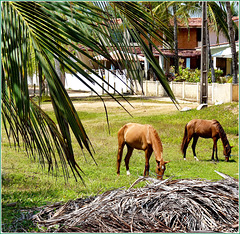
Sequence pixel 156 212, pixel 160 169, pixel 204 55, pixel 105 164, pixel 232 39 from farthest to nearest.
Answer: pixel 232 39
pixel 204 55
pixel 105 164
pixel 160 169
pixel 156 212

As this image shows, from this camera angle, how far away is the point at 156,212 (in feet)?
12.1

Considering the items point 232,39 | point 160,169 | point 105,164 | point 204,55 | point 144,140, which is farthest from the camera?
point 232,39

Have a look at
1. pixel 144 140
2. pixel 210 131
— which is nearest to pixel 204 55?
pixel 210 131

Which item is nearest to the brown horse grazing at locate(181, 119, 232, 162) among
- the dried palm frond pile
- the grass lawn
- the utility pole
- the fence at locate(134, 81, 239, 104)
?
the grass lawn

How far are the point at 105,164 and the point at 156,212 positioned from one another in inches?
149

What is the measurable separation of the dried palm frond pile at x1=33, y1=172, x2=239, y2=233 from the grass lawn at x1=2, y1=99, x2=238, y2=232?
0.41 meters

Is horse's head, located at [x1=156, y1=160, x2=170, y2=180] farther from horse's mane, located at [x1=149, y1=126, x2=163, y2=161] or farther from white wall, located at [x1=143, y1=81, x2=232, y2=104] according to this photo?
white wall, located at [x1=143, y1=81, x2=232, y2=104]

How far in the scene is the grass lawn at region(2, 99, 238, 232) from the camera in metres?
5.43

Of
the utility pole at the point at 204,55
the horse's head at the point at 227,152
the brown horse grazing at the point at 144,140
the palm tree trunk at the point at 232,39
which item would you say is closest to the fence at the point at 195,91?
the palm tree trunk at the point at 232,39

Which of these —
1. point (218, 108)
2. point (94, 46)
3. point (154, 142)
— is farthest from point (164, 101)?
point (94, 46)

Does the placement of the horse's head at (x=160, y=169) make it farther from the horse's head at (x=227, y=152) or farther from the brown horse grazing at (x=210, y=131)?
the horse's head at (x=227, y=152)

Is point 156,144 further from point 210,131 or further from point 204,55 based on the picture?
point 204,55

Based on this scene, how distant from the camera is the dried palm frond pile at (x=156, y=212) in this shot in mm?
3568

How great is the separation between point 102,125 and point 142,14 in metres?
7.66
